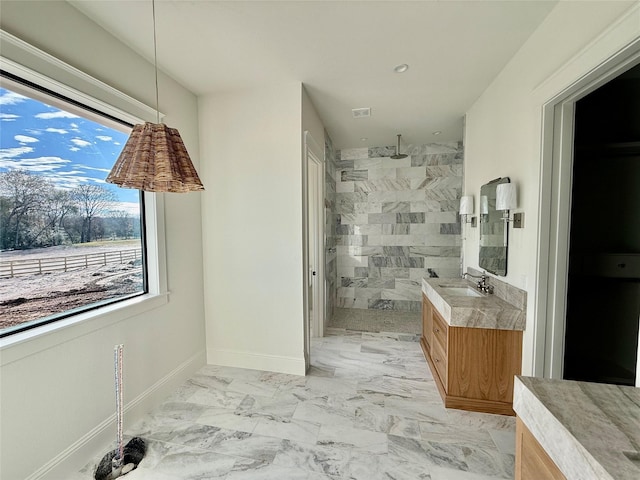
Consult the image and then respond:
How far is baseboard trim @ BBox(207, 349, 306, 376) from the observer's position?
2.58m

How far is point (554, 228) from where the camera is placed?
5.73ft

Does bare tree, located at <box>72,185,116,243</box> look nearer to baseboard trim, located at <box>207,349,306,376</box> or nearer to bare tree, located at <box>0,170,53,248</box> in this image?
bare tree, located at <box>0,170,53,248</box>

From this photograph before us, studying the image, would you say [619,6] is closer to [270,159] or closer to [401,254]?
[270,159]

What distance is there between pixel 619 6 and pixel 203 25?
2.30 metres

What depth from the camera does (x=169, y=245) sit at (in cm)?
232

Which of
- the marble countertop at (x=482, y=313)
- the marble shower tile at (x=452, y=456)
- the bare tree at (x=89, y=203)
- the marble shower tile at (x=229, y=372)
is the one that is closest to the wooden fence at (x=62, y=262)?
the bare tree at (x=89, y=203)

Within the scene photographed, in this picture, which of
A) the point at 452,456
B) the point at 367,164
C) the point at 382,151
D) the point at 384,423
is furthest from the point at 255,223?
the point at 382,151

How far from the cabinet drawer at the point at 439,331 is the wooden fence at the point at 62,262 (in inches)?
107

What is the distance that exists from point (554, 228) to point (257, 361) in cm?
280

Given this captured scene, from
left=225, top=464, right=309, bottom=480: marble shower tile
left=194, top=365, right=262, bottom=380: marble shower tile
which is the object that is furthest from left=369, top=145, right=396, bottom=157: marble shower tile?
left=225, top=464, right=309, bottom=480: marble shower tile

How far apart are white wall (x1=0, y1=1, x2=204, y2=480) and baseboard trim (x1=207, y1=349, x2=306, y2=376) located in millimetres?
266

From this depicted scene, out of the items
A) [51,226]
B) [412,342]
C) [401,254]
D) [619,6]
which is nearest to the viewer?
[619,6]

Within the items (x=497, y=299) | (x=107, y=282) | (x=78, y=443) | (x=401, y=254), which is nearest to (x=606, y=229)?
(x=497, y=299)

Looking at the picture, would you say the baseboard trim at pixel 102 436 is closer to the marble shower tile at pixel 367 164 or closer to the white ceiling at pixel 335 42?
the white ceiling at pixel 335 42
